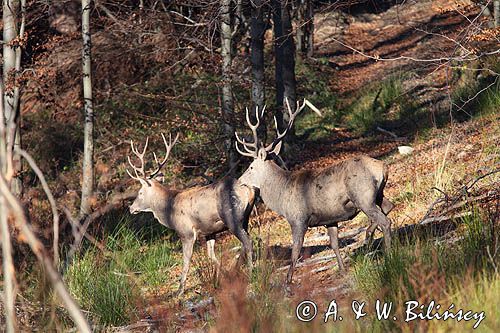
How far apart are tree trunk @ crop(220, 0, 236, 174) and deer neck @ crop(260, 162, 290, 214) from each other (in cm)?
400

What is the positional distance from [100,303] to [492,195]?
13.9ft

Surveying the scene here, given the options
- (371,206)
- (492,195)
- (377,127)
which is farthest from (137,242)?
(377,127)

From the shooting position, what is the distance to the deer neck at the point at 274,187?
1013cm

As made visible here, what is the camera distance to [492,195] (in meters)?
9.35

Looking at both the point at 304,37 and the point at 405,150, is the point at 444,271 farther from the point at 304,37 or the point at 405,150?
the point at 304,37

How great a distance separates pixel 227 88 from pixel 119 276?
6.07 metres

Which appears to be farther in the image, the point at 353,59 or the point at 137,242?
the point at 353,59

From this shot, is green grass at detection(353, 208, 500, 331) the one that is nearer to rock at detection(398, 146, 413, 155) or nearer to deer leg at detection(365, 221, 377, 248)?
deer leg at detection(365, 221, 377, 248)

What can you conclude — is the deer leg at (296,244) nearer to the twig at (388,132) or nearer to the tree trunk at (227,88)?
the tree trunk at (227,88)

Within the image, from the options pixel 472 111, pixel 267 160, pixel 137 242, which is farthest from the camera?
pixel 472 111

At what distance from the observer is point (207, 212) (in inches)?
429

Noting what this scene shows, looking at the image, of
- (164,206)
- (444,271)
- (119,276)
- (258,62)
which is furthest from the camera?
(258,62)

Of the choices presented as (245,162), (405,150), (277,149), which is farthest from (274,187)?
(245,162)

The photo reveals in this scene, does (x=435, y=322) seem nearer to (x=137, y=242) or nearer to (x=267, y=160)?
(x=267, y=160)
